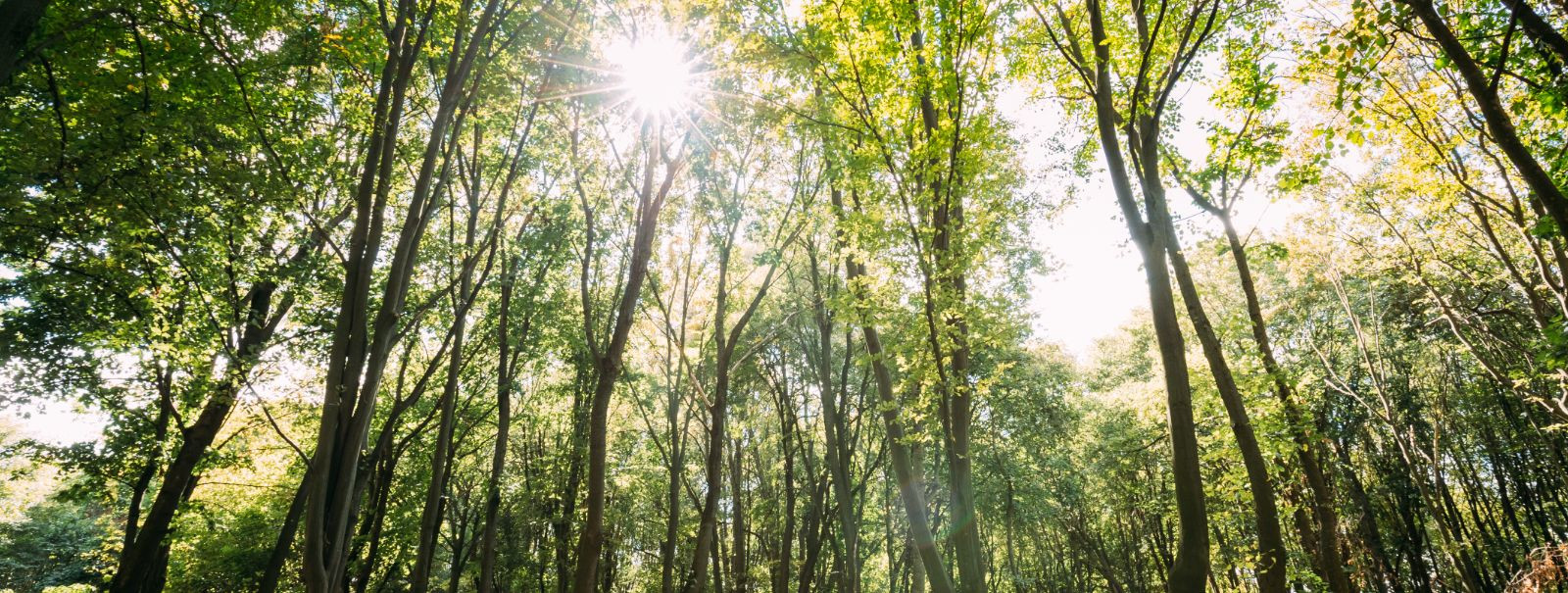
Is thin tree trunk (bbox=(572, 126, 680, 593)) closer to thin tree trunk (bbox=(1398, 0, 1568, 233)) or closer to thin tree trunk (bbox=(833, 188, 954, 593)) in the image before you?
thin tree trunk (bbox=(833, 188, 954, 593))

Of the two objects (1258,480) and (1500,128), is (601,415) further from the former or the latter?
(1500,128)

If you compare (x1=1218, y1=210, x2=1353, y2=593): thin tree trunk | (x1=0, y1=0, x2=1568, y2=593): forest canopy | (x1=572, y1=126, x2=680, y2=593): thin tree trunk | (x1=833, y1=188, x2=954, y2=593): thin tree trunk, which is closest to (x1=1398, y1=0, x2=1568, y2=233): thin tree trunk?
(x1=0, y1=0, x2=1568, y2=593): forest canopy

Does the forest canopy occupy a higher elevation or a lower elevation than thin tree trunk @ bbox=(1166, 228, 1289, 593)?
higher

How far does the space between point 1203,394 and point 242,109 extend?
12.7 m

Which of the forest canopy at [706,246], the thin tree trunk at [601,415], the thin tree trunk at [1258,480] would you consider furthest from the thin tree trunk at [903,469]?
the thin tree trunk at [1258,480]

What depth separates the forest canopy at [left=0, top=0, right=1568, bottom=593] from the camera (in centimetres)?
500

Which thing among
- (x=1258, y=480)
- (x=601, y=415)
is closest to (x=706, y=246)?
(x=601, y=415)

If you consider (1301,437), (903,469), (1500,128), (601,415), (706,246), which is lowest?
(903,469)

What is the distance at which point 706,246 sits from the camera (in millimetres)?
11406

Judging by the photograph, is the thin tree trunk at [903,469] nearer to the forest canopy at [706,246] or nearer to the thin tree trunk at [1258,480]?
the forest canopy at [706,246]

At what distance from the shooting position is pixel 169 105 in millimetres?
5852

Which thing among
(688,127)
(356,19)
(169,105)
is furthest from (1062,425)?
(169,105)

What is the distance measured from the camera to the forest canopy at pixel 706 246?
197 inches

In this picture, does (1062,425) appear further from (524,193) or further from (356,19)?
(356,19)
